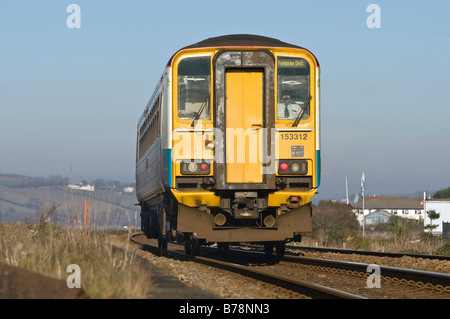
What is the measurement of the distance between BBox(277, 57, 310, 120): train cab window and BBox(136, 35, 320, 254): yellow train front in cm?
2

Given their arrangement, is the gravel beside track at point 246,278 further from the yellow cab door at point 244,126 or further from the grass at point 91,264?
the yellow cab door at point 244,126

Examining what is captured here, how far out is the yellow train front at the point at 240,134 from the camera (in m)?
12.5

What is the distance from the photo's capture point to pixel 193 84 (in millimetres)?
12820

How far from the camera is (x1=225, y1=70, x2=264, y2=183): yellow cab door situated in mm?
12508

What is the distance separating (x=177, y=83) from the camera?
42.1 feet

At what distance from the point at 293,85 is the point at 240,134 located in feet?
4.51

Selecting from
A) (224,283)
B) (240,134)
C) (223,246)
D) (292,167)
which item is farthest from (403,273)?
(223,246)

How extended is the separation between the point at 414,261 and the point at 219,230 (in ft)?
12.6

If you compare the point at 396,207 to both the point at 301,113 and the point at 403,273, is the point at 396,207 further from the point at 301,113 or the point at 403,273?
the point at 403,273

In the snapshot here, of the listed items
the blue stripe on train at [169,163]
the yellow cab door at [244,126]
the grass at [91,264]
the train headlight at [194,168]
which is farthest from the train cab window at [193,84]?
the grass at [91,264]
